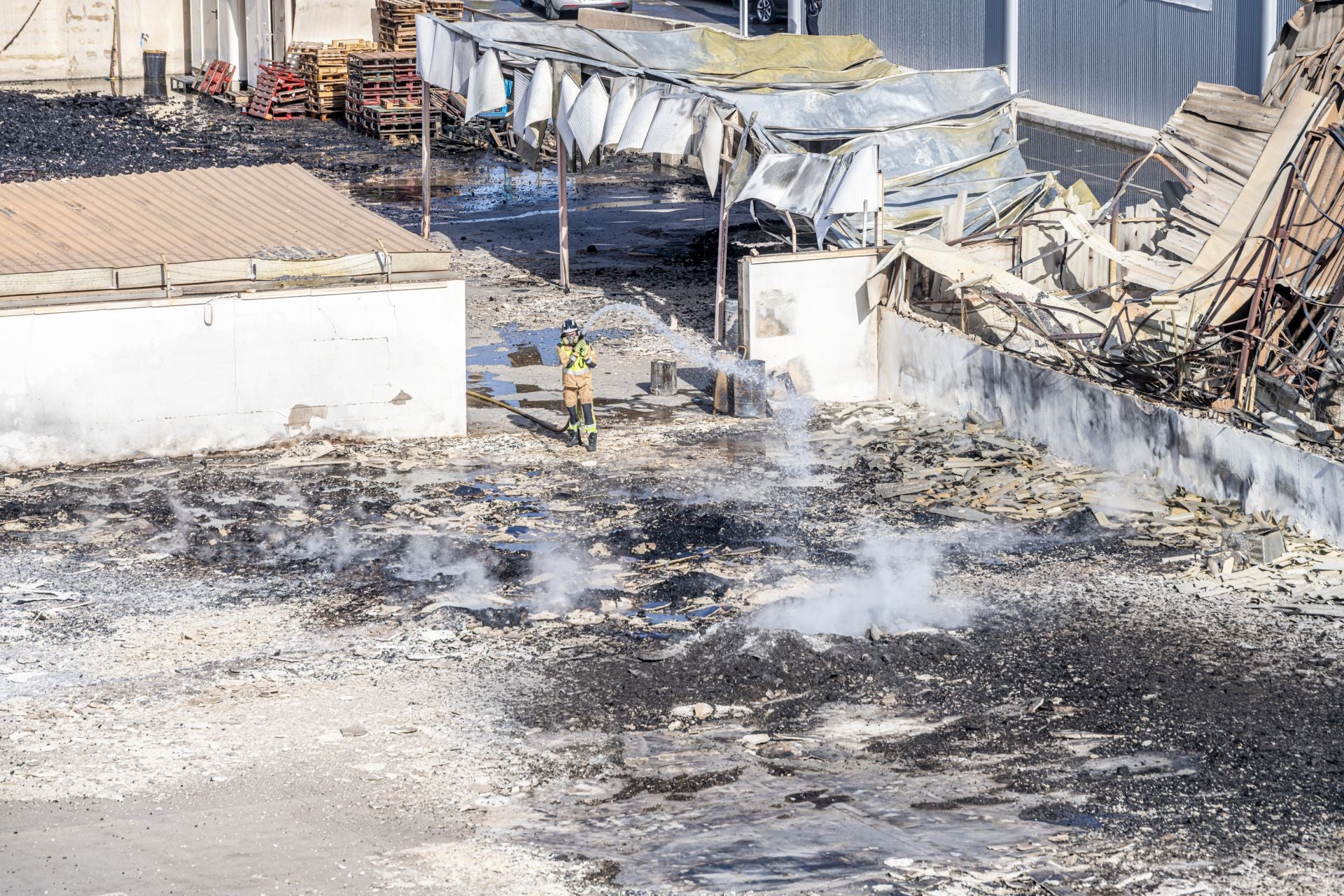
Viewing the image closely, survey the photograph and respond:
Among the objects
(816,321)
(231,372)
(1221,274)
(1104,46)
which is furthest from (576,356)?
(1104,46)

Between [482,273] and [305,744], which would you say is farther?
[482,273]

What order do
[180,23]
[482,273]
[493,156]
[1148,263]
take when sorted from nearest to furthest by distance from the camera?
[1148,263] < [482,273] < [493,156] < [180,23]

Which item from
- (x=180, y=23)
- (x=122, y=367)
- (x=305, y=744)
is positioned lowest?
(x=305, y=744)

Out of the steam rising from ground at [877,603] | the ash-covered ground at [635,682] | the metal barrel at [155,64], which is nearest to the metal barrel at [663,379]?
the ash-covered ground at [635,682]

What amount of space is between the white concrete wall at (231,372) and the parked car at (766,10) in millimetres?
28458

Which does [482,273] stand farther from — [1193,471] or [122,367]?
[1193,471]

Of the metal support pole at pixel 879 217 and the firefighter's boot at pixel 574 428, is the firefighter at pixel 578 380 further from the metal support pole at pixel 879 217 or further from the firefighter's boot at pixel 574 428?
the metal support pole at pixel 879 217

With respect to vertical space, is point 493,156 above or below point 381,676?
above

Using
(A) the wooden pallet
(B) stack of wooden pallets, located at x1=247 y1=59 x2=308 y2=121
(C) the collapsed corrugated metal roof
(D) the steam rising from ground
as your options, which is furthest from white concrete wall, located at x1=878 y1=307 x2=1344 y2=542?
(A) the wooden pallet

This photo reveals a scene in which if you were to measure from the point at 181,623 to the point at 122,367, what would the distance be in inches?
178

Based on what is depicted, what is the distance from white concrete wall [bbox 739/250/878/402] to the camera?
18234 millimetres

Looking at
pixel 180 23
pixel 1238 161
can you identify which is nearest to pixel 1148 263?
pixel 1238 161

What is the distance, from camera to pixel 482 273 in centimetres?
2367

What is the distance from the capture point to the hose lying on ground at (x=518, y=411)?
1722cm
